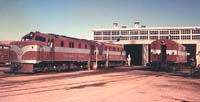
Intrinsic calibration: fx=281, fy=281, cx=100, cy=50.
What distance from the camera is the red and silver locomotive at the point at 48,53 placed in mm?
24953

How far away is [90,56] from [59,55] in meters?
8.59

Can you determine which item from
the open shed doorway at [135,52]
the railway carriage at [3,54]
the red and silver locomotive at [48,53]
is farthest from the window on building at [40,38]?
the open shed doorway at [135,52]

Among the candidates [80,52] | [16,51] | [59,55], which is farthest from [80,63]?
[16,51]

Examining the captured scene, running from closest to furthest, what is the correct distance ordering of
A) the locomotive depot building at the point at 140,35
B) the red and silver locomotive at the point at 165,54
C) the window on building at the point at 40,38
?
the window on building at the point at 40,38
the red and silver locomotive at the point at 165,54
the locomotive depot building at the point at 140,35

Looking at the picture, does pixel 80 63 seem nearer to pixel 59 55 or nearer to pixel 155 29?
pixel 59 55

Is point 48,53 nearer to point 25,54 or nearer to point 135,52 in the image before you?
point 25,54

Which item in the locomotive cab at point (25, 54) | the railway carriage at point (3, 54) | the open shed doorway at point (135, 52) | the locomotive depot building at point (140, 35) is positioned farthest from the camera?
the open shed doorway at point (135, 52)

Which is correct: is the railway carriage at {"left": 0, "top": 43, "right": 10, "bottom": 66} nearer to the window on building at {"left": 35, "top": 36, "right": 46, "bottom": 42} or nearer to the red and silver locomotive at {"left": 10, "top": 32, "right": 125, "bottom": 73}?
the red and silver locomotive at {"left": 10, "top": 32, "right": 125, "bottom": 73}

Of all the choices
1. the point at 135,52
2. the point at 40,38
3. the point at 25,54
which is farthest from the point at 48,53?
the point at 135,52

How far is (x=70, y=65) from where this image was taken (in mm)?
31781

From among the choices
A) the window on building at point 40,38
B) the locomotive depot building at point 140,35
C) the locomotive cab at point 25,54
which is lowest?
the locomotive cab at point 25,54

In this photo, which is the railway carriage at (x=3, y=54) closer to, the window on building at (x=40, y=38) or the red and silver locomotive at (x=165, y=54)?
the window on building at (x=40, y=38)

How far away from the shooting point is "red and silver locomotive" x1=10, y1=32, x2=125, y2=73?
25.0 metres

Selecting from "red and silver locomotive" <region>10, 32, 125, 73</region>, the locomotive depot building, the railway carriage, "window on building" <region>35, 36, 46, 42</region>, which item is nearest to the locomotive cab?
"red and silver locomotive" <region>10, 32, 125, 73</region>
